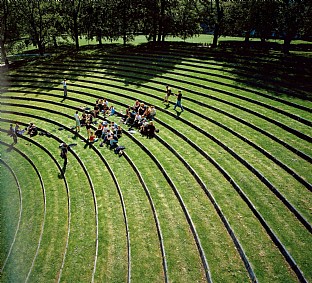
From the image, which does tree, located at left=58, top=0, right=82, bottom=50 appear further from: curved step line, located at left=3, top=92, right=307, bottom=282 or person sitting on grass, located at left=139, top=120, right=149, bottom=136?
curved step line, located at left=3, top=92, right=307, bottom=282

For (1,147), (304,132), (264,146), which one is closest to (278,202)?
(264,146)

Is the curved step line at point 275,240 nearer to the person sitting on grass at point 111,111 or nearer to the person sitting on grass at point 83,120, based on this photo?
the person sitting on grass at point 111,111

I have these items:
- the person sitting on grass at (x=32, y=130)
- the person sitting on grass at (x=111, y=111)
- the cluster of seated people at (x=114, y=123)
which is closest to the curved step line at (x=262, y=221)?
the cluster of seated people at (x=114, y=123)

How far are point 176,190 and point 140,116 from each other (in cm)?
848

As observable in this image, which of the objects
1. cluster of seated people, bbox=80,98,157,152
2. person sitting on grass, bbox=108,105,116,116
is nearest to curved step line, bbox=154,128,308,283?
cluster of seated people, bbox=80,98,157,152

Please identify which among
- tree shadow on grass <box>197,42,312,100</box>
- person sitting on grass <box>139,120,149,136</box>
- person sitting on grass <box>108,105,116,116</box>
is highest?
tree shadow on grass <box>197,42,312,100</box>

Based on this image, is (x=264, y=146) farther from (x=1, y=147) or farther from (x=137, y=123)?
(x=1, y=147)

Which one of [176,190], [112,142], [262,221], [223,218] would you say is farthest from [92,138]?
[262,221]

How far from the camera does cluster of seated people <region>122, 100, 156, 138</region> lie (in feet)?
63.2

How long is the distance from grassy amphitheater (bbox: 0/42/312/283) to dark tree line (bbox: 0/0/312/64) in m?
9.41

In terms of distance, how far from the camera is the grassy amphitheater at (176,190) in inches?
389

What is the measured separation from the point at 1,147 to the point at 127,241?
14.0 m

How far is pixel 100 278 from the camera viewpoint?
960 cm

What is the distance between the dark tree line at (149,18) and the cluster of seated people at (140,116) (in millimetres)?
20037
